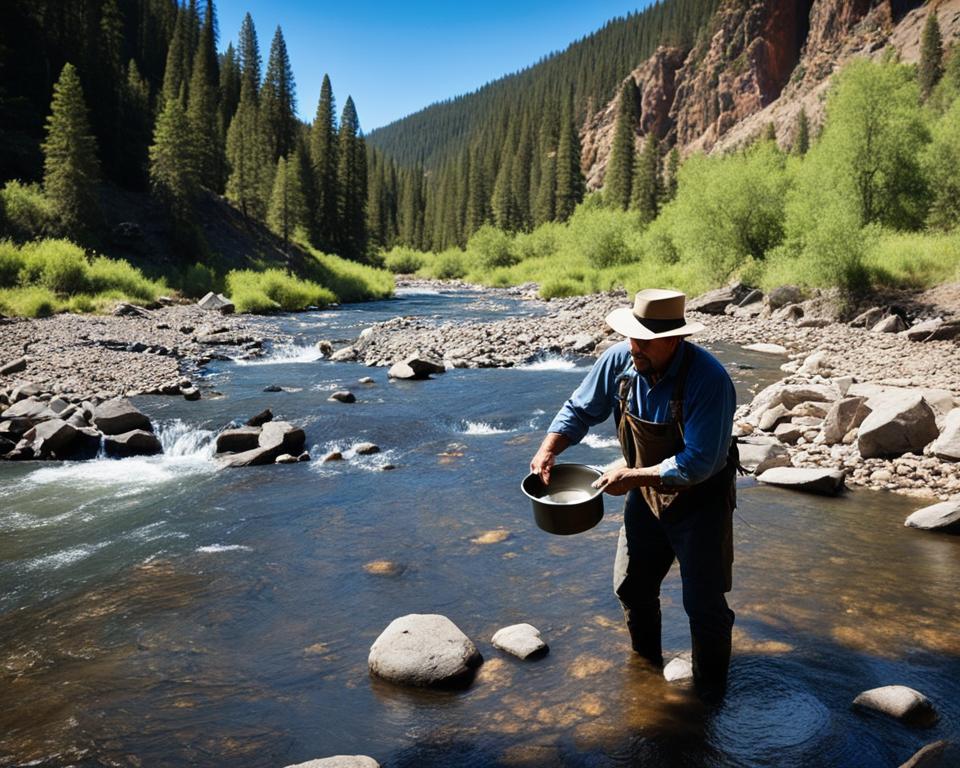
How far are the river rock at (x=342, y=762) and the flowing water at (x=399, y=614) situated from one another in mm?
271

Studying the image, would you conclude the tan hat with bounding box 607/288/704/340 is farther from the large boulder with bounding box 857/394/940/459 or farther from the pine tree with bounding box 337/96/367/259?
the pine tree with bounding box 337/96/367/259

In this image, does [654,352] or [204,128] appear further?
[204,128]

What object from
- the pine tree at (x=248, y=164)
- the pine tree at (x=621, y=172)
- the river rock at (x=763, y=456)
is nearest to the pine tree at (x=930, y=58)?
the pine tree at (x=621, y=172)

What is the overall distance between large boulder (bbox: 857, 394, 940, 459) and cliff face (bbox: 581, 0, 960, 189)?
273ft

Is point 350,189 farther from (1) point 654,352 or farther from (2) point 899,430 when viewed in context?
(1) point 654,352

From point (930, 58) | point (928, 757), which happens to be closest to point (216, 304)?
point (928, 757)

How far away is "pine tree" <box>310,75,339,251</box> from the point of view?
58.4 meters

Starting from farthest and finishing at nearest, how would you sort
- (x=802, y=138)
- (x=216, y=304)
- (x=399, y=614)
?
1. (x=802, y=138)
2. (x=216, y=304)
3. (x=399, y=614)

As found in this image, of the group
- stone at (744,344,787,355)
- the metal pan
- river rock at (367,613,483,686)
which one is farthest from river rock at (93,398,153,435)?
stone at (744,344,787,355)

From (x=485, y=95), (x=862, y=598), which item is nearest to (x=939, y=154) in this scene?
(x=862, y=598)

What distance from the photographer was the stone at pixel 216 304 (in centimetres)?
2872

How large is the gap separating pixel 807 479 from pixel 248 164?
1973 inches

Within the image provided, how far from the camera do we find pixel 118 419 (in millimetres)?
11180

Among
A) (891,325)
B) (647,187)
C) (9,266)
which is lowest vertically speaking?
(891,325)
